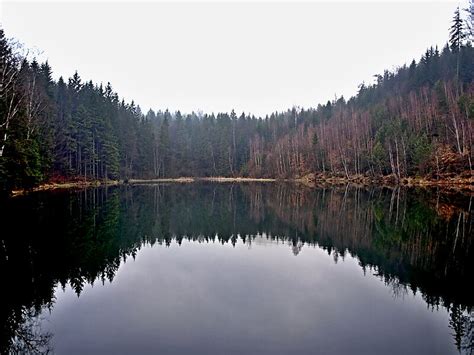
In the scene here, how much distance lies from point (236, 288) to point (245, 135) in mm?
104471

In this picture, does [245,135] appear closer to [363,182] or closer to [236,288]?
[363,182]

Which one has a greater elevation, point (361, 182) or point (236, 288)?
point (361, 182)

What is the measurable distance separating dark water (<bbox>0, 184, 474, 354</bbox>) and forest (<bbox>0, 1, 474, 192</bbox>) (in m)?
16.2

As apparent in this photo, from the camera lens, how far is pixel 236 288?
10109mm

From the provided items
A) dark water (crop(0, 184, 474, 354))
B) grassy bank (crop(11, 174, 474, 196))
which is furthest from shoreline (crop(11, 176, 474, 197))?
dark water (crop(0, 184, 474, 354))

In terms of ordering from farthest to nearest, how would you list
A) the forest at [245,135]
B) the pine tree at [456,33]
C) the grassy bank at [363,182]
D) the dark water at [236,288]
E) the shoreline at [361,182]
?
the pine tree at [456,33], the grassy bank at [363,182], the shoreline at [361,182], the forest at [245,135], the dark water at [236,288]

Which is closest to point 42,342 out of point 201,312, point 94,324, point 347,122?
point 94,324

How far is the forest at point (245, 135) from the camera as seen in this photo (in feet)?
108

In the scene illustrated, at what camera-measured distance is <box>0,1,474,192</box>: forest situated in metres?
33.0

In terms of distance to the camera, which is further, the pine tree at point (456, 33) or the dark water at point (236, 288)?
the pine tree at point (456, 33)

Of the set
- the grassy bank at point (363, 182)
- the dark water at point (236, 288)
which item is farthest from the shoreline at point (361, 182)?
the dark water at point (236, 288)

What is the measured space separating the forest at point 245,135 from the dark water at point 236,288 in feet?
53.0

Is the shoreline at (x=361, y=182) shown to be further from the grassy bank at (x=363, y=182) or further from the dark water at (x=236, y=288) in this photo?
the dark water at (x=236, y=288)

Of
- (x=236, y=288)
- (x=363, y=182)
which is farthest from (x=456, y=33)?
(x=236, y=288)
